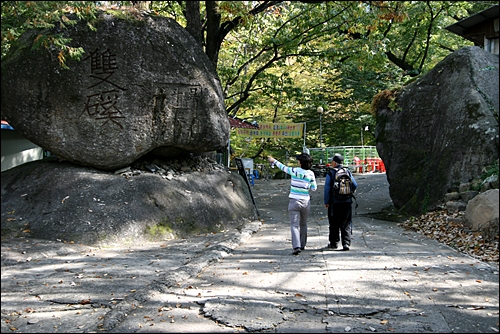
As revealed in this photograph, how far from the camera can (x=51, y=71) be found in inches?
408

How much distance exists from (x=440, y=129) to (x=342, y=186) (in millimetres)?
6073

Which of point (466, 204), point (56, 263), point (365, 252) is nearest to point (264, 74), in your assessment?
point (466, 204)

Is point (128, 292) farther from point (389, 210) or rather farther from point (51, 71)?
point (389, 210)

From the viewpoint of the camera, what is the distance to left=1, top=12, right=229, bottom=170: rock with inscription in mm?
10375

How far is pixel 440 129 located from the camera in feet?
45.6

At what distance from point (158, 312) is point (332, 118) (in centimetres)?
2972

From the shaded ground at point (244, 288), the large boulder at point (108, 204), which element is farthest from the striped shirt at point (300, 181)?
the large boulder at point (108, 204)

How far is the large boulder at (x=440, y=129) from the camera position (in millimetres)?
12305

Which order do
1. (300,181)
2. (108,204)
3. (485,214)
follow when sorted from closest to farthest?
1. (300,181)
2. (485,214)
3. (108,204)

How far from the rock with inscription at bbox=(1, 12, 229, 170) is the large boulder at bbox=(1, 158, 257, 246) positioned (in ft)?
1.83

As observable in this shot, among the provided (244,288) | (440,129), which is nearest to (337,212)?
(244,288)

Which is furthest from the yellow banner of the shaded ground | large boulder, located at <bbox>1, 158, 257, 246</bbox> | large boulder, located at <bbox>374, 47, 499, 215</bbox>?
the shaded ground

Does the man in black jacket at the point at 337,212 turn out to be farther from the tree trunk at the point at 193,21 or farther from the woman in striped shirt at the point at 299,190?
the tree trunk at the point at 193,21

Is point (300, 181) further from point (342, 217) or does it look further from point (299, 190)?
point (342, 217)
